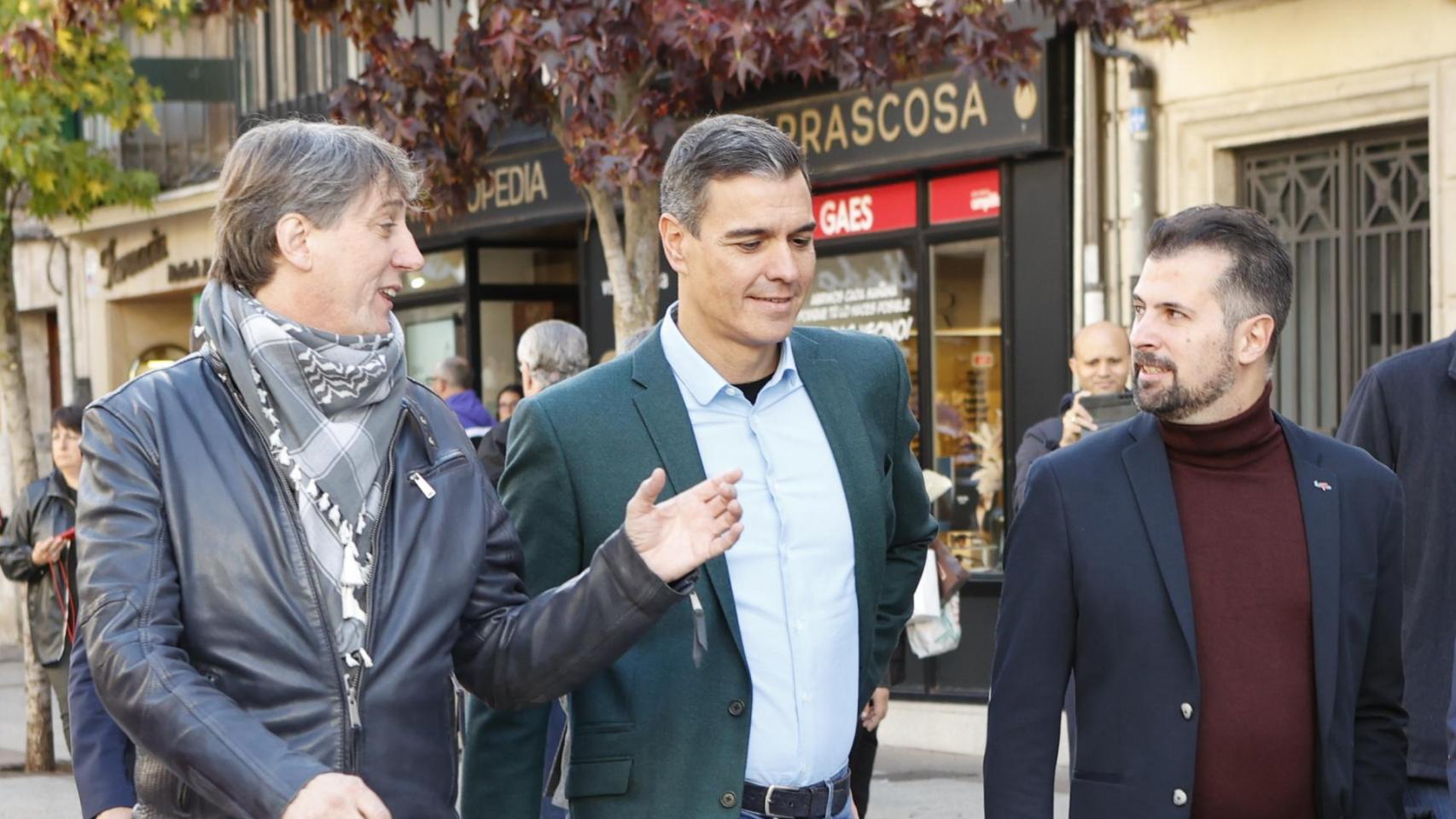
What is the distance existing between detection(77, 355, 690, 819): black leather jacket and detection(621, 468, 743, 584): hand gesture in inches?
1.2

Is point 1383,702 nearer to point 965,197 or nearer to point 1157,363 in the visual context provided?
point 1157,363

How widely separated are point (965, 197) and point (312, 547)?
9331 mm

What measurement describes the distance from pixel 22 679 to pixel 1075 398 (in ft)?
43.0

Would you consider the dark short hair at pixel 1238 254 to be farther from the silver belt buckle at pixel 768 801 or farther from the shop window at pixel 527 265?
the shop window at pixel 527 265

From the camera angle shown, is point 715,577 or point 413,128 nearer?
point 715,577

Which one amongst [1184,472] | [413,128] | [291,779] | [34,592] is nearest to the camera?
[291,779]

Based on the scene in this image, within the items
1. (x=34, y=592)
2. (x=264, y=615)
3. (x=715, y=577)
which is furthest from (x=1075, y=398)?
(x=34, y=592)

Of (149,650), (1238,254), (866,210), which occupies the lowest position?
(149,650)

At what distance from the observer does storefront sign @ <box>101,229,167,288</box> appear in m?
22.0

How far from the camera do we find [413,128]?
9953mm

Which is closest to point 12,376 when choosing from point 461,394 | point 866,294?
point 461,394

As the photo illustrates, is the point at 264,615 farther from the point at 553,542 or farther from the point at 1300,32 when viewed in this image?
the point at 1300,32

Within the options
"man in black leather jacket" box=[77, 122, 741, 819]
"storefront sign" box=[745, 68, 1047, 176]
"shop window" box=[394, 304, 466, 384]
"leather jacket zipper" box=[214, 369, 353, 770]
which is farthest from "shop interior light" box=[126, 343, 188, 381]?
"leather jacket zipper" box=[214, 369, 353, 770]

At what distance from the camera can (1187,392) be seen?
12.2 ft
